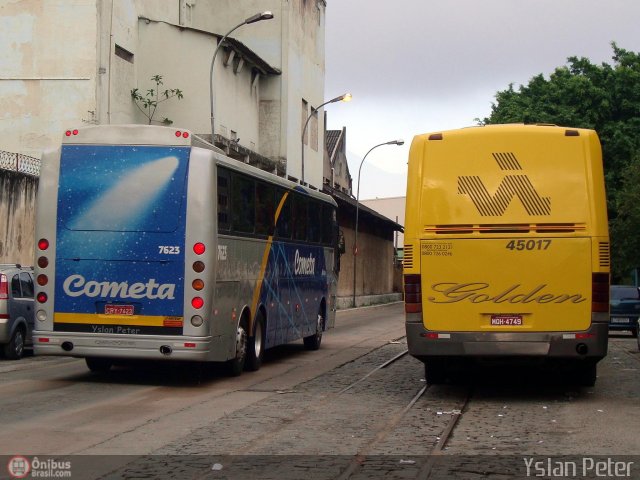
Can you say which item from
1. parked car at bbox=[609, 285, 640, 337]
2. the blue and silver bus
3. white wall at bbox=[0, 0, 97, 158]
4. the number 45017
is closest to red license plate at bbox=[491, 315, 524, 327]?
the number 45017

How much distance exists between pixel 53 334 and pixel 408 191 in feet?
18.1

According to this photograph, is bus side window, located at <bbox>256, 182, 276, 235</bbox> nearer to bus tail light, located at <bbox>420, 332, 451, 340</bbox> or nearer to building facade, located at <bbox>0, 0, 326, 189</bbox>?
bus tail light, located at <bbox>420, 332, 451, 340</bbox>

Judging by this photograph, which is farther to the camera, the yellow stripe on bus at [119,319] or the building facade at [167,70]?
the building facade at [167,70]

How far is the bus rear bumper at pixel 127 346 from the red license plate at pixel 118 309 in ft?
1.11

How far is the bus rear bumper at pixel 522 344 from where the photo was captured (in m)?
13.2

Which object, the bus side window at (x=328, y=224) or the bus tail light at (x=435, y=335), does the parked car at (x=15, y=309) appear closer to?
the bus side window at (x=328, y=224)

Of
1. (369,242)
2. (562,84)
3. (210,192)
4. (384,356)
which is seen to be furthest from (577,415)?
(369,242)

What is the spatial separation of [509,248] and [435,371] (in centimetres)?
247

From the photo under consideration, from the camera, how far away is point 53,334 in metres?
15.1

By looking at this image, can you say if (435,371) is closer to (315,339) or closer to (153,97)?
(315,339)

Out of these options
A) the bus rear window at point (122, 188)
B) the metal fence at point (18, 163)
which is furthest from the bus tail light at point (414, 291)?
the metal fence at point (18, 163)

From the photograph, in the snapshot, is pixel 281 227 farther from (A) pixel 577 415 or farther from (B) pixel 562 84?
(B) pixel 562 84

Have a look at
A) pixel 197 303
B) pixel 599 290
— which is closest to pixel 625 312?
pixel 599 290

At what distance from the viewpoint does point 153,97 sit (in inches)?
1667
